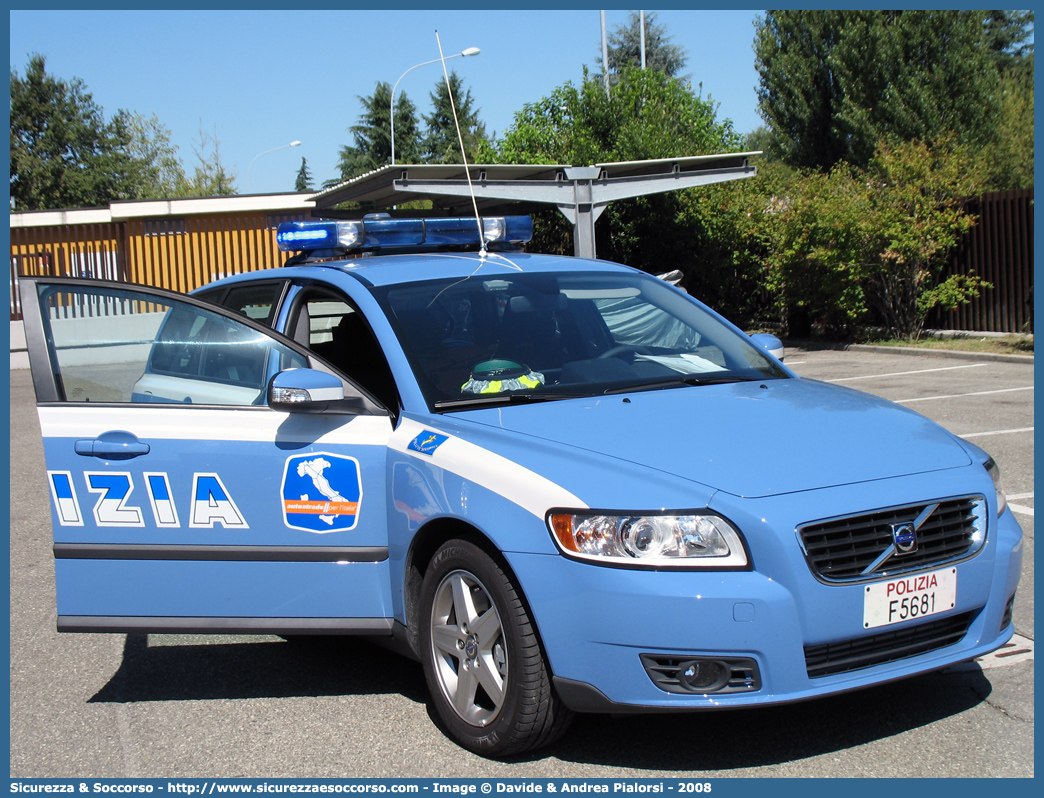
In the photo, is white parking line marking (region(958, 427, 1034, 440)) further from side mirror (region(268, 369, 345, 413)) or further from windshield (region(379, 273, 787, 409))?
side mirror (region(268, 369, 345, 413))

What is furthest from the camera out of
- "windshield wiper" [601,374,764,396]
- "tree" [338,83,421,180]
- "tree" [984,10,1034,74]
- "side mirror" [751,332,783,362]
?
"tree" [338,83,421,180]

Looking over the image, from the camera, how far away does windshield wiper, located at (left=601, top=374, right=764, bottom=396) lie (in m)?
3.88

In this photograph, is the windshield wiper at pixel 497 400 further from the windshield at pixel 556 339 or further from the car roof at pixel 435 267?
the car roof at pixel 435 267

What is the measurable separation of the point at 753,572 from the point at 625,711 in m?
0.55

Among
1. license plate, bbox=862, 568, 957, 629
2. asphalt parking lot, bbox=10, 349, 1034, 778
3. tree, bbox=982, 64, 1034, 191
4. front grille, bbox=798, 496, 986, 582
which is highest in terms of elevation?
tree, bbox=982, 64, 1034, 191

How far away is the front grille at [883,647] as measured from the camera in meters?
2.93

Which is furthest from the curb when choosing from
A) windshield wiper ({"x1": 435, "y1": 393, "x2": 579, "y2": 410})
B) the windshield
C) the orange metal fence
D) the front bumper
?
the orange metal fence

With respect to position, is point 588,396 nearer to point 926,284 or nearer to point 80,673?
point 80,673

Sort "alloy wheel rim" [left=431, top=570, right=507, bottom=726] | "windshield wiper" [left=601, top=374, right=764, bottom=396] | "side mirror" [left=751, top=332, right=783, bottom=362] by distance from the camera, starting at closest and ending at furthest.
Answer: "alloy wheel rim" [left=431, top=570, right=507, bottom=726], "windshield wiper" [left=601, top=374, right=764, bottom=396], "side mirror" [left=751, top=332, right=783, bottom=362]

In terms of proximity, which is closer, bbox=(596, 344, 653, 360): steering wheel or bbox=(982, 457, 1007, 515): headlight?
bbox=(982, 457, 1007, 515): headlight

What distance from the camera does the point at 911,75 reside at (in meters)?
30.1

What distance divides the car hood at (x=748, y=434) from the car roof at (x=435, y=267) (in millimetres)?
1028

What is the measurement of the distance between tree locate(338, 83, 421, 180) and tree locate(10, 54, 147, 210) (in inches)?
595

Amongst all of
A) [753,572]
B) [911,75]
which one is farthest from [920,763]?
[911,75]
